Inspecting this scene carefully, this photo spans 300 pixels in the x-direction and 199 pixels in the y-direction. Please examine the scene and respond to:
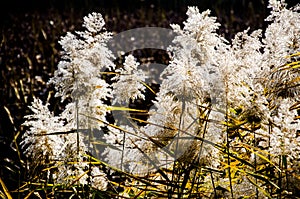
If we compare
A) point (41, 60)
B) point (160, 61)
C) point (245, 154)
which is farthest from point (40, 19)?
point (245, 154)

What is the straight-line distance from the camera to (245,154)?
2.35 m

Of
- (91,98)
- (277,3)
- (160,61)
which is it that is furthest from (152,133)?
(160,61)

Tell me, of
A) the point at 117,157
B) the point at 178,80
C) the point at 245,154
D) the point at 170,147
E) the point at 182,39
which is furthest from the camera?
the point at 245,154

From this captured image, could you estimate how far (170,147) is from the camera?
200 centimetres

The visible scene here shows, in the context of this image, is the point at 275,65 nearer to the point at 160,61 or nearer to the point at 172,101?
the point at 172,101

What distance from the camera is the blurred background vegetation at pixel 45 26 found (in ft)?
17.1

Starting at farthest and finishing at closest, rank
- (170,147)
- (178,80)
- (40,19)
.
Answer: (40,19), (170,147), (178,80)

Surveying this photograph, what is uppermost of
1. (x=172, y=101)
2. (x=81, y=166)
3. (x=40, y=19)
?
(x=40, y=19)

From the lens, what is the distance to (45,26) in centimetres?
966

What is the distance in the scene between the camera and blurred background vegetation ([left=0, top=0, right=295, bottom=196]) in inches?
205

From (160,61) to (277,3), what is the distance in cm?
491

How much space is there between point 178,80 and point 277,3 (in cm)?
72

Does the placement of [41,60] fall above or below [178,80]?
above

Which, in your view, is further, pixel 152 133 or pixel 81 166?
pixel 81 166
